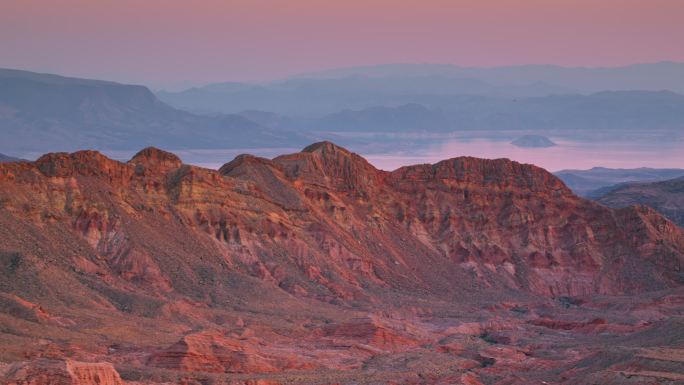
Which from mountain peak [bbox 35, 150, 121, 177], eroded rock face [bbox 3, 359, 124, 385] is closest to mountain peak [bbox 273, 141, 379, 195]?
mountain peak [bbox 35, 150, 121, 177]

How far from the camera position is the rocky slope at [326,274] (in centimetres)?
8250

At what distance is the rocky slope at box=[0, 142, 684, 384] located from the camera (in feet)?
271

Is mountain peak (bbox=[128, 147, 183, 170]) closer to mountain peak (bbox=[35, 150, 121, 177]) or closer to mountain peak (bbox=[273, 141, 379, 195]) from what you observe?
mountain peak (bbox=[35, 150, 121, 177])

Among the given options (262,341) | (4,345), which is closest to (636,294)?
(262,341)

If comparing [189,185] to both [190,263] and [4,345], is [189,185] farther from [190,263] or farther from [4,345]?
[4,345]

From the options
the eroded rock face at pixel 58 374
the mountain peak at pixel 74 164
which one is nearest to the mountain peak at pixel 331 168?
the mountain peak at pixel 74 164

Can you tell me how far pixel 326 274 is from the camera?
392 feet

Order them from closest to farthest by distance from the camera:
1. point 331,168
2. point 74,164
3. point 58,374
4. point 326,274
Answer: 1. point 58,374
2. point 74,164
3. point 326,274
4. point 331,168

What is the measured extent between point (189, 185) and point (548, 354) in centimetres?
3574

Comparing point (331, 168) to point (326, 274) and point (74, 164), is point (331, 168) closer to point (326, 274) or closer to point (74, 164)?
point (326, 274)

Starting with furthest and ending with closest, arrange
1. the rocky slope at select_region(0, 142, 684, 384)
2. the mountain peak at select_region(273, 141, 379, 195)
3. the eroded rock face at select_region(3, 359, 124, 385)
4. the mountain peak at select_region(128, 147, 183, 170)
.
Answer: the mountain peak at select_region(273, 141, 379, 195) → the mountain peak at select_region(128, 147, 183, 170) → the rocky slope at select_region(0, 142, 684, 384) → the eroded rock face at select_region(3, 359, 124, 385)

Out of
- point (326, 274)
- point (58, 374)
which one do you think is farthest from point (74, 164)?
point (58, 374)

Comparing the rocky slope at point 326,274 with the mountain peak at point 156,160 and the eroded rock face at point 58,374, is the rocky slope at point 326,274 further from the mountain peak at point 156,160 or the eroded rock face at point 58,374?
the mountain peak at point 156,160

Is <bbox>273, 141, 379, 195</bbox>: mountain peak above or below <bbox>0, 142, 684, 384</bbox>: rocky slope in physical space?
above
